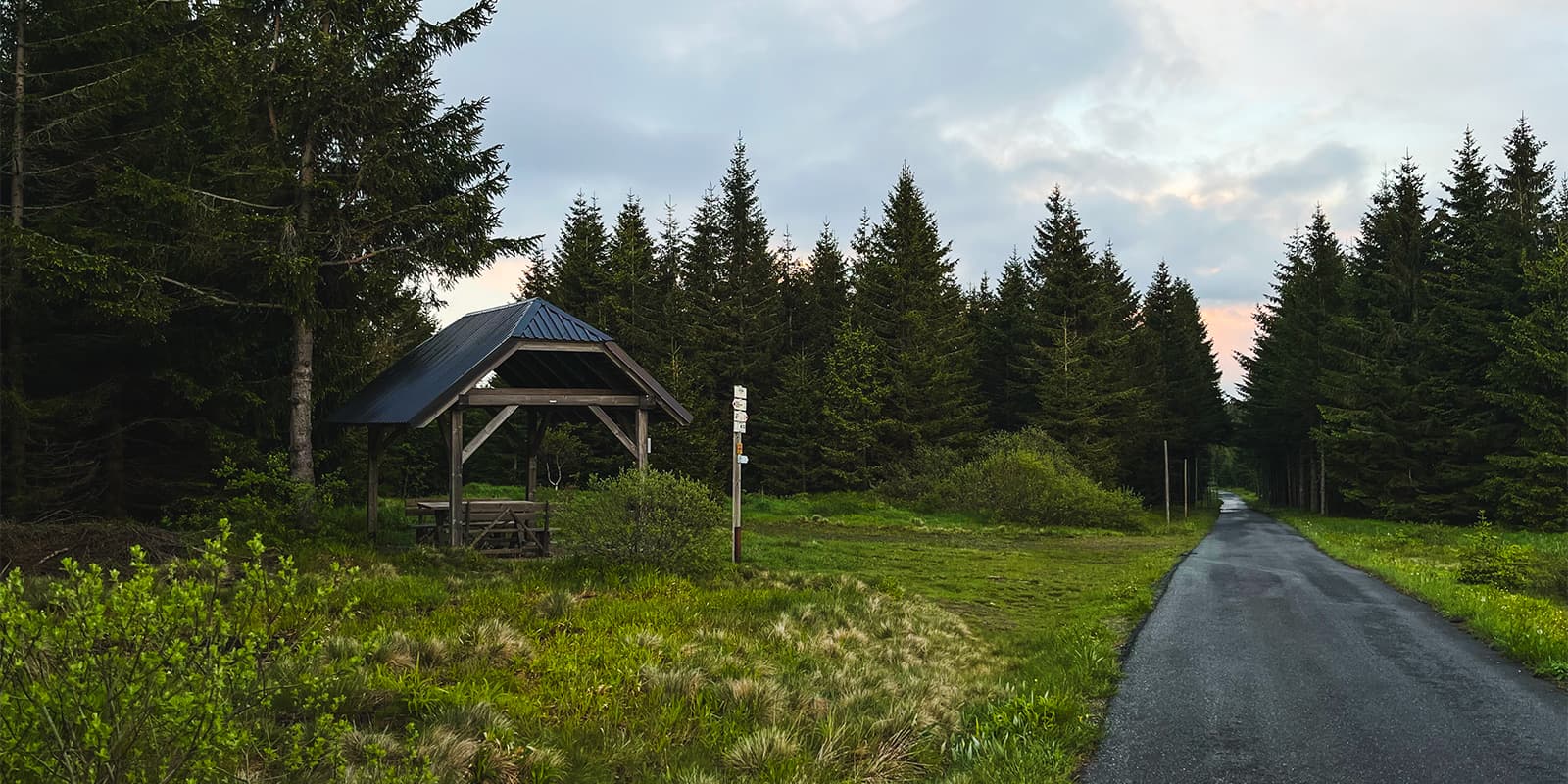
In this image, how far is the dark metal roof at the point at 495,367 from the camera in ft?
47.9

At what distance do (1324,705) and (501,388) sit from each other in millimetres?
13700

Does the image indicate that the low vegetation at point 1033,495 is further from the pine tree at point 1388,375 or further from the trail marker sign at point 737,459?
the trail marker sign at point 737,459

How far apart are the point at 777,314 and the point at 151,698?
152 ft

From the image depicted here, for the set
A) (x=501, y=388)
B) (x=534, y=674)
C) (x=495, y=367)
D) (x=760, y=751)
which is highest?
(x=495, y=367)

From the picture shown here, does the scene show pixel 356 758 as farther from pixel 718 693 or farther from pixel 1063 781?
pixel 1063 781

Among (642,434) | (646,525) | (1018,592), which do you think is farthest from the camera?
(642,434)

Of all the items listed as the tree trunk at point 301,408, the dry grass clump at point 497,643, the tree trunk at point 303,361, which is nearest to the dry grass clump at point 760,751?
the dry grass clump at point 497,643

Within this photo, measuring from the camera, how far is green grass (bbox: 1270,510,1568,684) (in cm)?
886

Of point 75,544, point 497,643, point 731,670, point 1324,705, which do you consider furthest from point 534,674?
point 75,544

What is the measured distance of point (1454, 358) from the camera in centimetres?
3594

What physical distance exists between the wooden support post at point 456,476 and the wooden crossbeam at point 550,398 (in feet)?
1.30

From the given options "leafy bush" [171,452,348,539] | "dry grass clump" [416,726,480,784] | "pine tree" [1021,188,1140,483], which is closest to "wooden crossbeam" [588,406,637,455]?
"leafy bush" [171,452,348,539]

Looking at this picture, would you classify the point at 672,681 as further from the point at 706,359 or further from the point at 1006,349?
the point at 1006,349

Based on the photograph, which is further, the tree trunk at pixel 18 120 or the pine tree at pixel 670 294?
the pine tree at pixel 670 294
